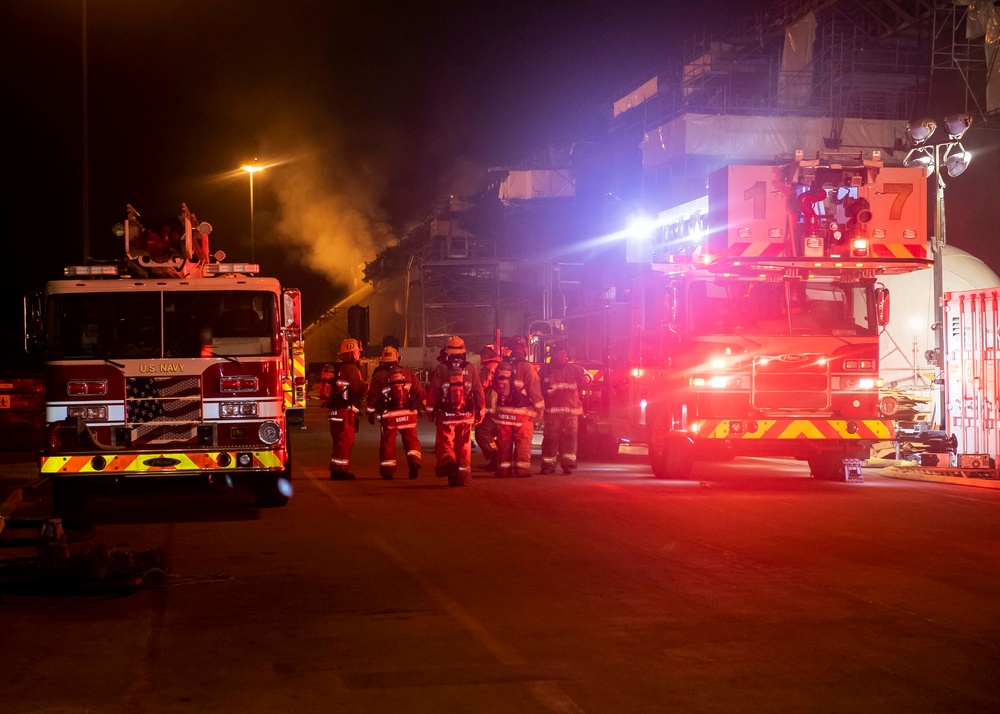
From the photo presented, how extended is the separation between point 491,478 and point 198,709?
10.8 metres

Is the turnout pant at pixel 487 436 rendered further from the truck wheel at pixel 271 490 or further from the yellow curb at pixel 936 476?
the yellow curb at pixel 936 476

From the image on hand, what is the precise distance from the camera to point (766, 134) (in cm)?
3484

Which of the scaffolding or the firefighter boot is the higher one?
the scaffolding

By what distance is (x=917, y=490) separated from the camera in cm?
1392

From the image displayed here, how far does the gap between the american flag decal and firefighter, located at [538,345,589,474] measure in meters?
6.10

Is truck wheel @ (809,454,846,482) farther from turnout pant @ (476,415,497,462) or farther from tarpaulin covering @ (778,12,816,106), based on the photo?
tarpaulin covering @ (778,12,816,106)

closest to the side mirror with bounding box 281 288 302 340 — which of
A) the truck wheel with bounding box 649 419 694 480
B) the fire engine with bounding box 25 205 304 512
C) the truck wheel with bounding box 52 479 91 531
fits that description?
the fire engine with bounding box 25 205 304 512

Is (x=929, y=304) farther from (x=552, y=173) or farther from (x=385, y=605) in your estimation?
(x=552, y=173)

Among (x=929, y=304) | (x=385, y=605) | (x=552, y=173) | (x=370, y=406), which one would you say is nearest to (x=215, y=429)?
(x=370, y=406)

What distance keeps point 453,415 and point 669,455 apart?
9.45 feet

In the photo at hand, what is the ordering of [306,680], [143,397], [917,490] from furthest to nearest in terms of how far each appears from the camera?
[917,490]
[143,397]
[306,680]

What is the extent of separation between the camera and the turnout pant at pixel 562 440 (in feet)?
53.0

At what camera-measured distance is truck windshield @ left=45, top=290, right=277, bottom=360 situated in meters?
11.3

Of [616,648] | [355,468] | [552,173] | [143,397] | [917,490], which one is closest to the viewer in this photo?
[616,648]
